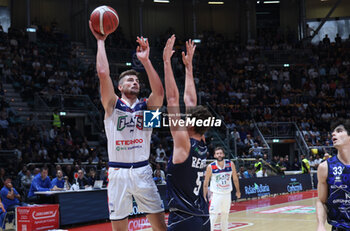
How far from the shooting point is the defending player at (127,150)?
4.96 metres

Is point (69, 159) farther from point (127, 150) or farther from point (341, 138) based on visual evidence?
point (341, 138)

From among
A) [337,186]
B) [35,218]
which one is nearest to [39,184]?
[35,218]

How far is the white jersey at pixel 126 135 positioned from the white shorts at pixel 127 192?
149mm

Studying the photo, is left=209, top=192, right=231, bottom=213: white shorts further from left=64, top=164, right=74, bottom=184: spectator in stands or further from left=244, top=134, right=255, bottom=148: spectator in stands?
left=244, top=134, right=255, bottom=148: spectator in stands

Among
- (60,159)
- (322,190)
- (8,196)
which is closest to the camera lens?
(322,190)

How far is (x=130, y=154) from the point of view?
5.04 metres

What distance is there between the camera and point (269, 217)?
44.4ft

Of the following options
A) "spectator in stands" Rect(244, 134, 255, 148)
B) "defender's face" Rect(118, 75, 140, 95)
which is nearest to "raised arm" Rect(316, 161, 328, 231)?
"defender's face" Rect(118, 75, 140, 95)

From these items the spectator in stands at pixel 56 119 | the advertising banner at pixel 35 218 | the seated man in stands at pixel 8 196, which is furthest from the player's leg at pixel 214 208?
the spectator in stands at pixel 56 119

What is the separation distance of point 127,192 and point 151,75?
4.00 feet

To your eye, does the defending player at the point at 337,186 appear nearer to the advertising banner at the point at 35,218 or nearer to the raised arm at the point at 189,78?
the raised arm at the point at 189,78

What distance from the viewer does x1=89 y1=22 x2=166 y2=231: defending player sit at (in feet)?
16.3

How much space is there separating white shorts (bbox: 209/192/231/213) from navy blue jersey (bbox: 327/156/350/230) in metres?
5.79

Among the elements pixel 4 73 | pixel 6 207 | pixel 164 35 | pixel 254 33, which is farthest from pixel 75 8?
pixel 6 207
